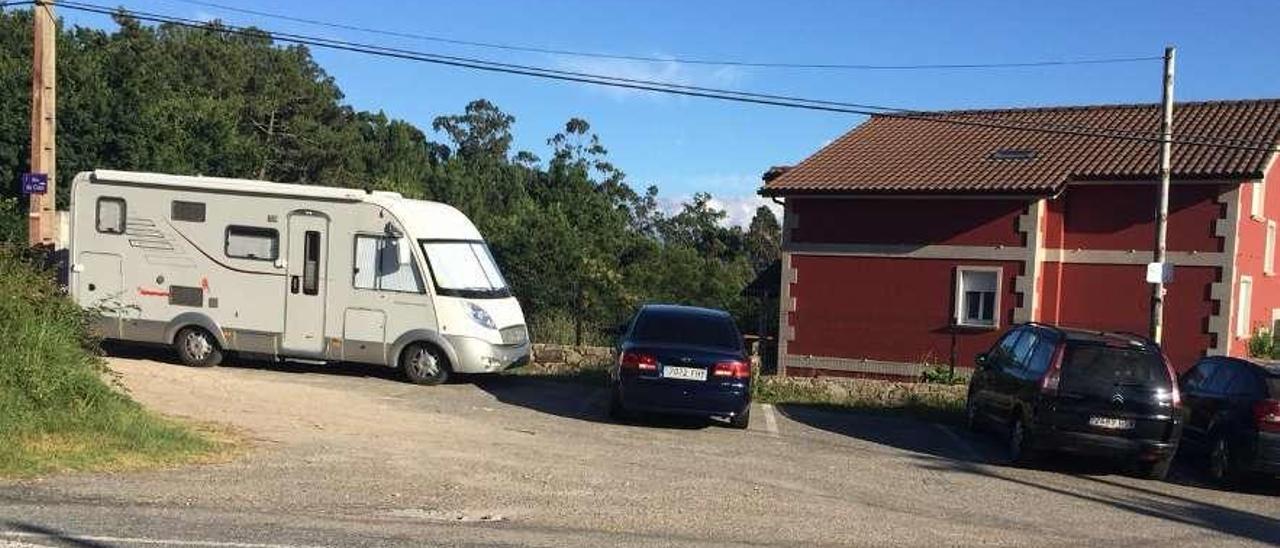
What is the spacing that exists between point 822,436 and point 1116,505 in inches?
160

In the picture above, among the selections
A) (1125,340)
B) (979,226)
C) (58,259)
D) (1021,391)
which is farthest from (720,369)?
(979,226)

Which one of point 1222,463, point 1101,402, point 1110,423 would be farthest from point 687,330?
point 1222,463

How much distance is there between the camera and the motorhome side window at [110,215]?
1647 centimetres

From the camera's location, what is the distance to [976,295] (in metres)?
24.5

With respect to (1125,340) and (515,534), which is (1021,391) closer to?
(1125,340)

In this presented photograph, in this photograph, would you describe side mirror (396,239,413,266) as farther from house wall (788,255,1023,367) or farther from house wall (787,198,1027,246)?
house wall (787,198,1027,246)

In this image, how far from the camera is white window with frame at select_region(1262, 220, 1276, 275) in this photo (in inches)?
994

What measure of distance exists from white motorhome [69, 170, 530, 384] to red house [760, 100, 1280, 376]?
422 inches

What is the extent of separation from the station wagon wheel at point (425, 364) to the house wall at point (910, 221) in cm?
1191

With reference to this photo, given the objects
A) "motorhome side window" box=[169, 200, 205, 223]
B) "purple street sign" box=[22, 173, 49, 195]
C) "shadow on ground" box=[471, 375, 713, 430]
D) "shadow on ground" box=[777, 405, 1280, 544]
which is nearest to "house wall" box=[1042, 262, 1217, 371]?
"shadow on ground" box=[777, 405, 1280, 544]

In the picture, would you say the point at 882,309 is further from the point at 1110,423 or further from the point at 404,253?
the point at 1110,423

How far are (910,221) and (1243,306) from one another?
23.8ft

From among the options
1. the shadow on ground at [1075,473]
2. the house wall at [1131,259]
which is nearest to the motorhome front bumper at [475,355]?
the shadow on ground at [1075,473]

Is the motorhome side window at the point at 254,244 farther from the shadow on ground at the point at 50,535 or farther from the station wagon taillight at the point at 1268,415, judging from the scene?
the station wagon taillight at the point at 1268,415
